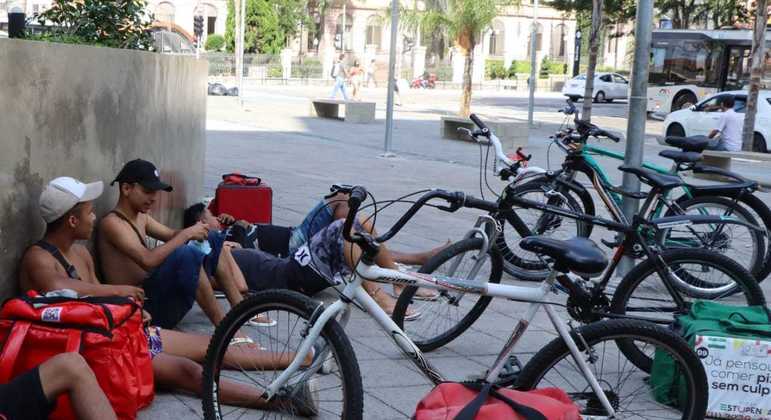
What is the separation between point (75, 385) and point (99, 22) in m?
5.40

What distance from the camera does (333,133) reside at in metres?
22.1

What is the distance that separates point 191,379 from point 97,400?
0.95 m

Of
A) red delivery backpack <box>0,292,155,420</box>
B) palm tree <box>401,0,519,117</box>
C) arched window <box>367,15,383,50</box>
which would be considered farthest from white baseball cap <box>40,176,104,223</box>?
arched window <box>367,15,383,50</box>

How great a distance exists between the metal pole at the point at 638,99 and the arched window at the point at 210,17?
63.1m

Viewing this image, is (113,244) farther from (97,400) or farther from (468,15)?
(468,15)

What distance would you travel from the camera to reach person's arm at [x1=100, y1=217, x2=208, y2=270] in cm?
538

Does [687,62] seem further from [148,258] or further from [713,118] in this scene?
[148,258]

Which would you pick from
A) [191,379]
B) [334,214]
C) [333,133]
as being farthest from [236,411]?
[333,133]

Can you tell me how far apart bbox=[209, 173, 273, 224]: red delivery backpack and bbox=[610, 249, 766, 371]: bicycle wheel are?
12.2 ft

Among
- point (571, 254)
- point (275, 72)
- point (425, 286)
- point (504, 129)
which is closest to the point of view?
point (571, 254)

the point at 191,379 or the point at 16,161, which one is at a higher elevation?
the point at 16,161

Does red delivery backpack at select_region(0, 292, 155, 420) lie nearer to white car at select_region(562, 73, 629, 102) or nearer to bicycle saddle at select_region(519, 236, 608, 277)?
bicycle saddle at select_region(519, 236, 608, 277)

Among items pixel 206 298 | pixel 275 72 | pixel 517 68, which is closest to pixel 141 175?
pixel 206 298

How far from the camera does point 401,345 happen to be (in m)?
3.97
